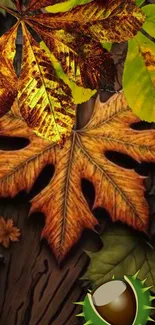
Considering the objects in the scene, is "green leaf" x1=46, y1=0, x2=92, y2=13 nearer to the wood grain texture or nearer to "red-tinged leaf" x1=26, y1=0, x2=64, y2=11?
"red-tinged leaf" x1=26, y1=0, x2=64, y2=11

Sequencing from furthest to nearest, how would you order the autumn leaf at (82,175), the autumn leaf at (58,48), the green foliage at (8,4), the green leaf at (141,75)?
the green foliage at (8,4)
the autumn leaf at (82,175)
the green leaf at (141,75)
the autumn leaf at (58,48)

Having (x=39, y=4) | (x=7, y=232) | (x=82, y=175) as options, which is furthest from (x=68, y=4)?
(x=7, y=232)

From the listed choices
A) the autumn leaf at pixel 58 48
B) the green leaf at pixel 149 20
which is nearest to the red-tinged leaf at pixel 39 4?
the autumn leaf at pixel 58 48

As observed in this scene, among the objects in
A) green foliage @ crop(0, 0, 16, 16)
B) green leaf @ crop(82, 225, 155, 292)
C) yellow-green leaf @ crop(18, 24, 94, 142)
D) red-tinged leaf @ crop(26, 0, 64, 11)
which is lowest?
green leaf @ crop(82, 225, 155, 292)

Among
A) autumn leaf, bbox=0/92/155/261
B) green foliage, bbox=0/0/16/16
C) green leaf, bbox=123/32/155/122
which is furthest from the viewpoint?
green foliage, bbox=0/0/16/16

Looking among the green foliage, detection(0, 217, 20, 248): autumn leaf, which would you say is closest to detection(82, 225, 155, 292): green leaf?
detection(0, 217, 20, 248): autumn leaf

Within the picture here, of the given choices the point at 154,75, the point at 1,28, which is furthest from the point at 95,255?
the point at 1,28

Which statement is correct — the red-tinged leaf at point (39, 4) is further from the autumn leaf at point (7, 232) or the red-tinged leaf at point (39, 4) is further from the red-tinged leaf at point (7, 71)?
the autumn leaf at point (7, 232)

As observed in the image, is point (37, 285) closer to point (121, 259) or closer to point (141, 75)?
point (121, 259)
